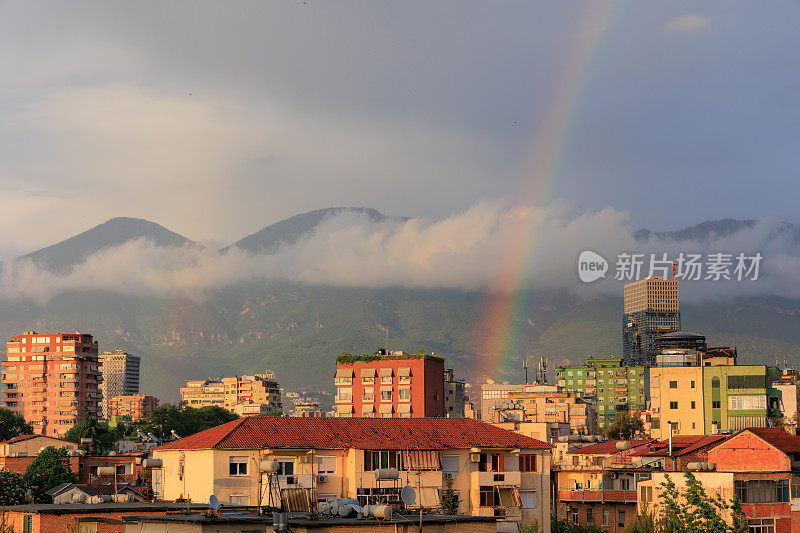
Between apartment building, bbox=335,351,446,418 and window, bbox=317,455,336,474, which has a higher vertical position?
apartment building, bbox=335,351,446,418

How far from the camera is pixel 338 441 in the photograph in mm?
77500

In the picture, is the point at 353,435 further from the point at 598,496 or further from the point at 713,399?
the point at 713,399

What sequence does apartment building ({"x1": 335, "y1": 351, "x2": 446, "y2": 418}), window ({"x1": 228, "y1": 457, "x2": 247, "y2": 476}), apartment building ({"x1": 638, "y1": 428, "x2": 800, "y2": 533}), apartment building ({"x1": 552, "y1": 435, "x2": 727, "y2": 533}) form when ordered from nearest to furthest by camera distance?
apartment building ({"x1": 638, "y1": 428, "x2": 800, "y2": 533}) < window ({"x1": 228, "y1": 457, "x2": 247, "y2": 476}) < apartment building ({"x1": 552, "y1": 435, "x2": 727, "y2": 533}) < apartment building ({"x1": 335, "y1": 351, "x2": 446, "y2": 418})

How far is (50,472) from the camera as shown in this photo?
109125mm

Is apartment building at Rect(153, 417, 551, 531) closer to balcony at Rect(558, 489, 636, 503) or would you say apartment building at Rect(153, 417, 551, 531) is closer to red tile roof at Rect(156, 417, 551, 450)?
red tile roof at Rect(156, 417, 551, 450)

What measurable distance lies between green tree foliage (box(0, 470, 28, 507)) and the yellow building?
90566mm

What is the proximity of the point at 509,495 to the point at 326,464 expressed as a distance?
495 inches

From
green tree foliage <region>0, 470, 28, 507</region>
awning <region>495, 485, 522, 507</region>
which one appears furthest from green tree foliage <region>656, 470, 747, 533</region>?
green tree foliage <region>0, 470, 28, 507</region>

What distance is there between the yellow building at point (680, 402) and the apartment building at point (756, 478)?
8419cm

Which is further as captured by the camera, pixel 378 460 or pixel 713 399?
pixel 713 399

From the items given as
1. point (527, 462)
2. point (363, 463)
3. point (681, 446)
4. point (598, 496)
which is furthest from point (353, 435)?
point (681, 446)

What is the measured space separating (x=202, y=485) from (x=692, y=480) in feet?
101

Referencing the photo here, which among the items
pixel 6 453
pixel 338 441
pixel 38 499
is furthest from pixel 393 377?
pixel 338 441

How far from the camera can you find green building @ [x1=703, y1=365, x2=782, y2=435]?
157375 millimetres
